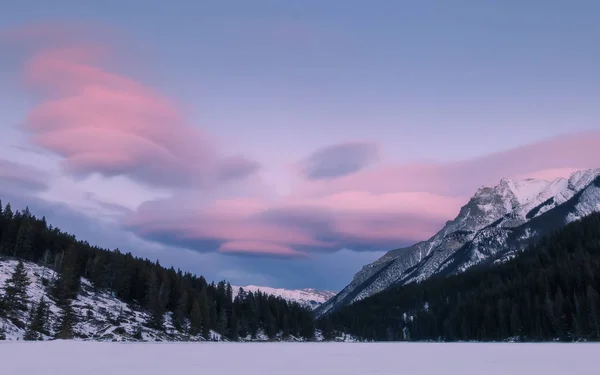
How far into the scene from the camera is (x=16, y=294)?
125500 millimetres

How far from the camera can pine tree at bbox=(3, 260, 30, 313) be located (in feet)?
375

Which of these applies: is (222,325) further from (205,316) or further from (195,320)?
(195,320)

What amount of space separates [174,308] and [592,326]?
451ft

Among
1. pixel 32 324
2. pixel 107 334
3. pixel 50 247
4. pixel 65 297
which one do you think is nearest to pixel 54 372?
pixel 32 324

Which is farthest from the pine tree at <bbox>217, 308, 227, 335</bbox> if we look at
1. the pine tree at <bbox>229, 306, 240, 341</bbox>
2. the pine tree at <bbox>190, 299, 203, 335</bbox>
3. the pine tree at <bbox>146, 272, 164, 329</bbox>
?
the pine tree at <bbox>146, 272, 164, 329</bbox>

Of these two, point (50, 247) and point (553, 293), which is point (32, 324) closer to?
point (50, 247)

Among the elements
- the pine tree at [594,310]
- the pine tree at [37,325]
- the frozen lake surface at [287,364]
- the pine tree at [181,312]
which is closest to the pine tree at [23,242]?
the pine tree at [181,312]

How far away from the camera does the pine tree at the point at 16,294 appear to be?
375 feet

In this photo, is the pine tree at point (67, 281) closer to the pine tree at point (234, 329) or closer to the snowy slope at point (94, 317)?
the snowy slope at point (94, 317)

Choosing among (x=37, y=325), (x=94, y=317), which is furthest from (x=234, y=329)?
(x=37, y=325)

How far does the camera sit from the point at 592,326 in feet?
493

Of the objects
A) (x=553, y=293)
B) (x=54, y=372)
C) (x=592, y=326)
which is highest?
(x=553, y=293)

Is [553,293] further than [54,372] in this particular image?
Yes

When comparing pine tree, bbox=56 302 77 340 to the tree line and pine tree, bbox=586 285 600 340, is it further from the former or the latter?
pine tree, bbox=586 285 600 340
